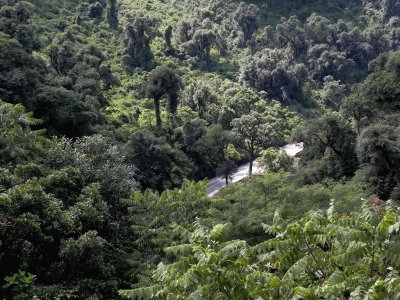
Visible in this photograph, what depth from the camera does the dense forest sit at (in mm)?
7945

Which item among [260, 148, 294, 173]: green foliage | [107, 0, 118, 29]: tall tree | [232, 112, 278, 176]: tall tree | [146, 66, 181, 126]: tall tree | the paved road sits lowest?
the paved road

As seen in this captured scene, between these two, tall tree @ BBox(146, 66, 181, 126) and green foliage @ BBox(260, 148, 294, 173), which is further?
tall tree @ BBox(146, 66, 181, 126)

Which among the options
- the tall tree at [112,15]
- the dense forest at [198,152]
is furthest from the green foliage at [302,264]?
the tall tree at [112,15]

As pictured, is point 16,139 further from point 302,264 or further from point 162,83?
point 162,83

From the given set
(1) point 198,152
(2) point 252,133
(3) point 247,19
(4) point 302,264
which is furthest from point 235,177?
(4) point 302,264

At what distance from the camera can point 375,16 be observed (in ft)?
314

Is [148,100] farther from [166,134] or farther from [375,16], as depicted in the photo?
[375,16]

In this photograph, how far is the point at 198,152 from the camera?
5369cm

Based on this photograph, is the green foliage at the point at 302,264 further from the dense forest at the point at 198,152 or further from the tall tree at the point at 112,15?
the tall tree at the point at 112,15

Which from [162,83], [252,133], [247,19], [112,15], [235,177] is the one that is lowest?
[235,177]

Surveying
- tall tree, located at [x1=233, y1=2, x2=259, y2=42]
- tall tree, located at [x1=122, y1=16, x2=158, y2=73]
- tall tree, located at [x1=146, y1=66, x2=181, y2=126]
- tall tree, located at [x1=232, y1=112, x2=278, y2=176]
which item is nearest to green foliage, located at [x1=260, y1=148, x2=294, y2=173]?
tall tree, located at [x1=232, y1=112, x2=278, y2=176]

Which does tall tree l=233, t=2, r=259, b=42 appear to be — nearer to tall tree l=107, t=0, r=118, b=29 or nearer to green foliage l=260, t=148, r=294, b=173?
tall tree l=107, t=0, r=118, b=29

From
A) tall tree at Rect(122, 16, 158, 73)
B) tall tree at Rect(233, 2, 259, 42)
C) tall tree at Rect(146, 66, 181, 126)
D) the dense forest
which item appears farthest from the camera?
tall tree at Rect(233, 2, 259, 42)

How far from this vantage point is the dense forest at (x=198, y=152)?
313 inches
